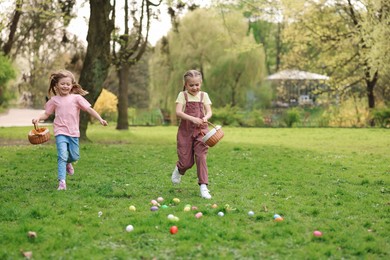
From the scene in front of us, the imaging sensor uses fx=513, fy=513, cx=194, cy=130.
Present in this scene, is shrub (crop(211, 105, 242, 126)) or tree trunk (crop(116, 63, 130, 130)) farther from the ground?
tree trunk (crop(116, 63, 130, 130))

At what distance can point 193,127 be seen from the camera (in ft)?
25.2

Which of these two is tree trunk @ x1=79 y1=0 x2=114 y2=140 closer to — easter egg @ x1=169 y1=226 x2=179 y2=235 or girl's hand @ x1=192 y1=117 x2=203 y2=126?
girl's hand @ x1=192 y1=117 x2=203 y2=126

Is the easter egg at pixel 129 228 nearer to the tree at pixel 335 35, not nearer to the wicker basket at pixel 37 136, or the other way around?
the wicker basket at pixel 37 136

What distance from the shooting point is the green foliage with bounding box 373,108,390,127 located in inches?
1137

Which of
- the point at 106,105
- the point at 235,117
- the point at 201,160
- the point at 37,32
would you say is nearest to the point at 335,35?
the point at 235,117

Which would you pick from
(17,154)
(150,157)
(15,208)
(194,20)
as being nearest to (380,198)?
(15,208)

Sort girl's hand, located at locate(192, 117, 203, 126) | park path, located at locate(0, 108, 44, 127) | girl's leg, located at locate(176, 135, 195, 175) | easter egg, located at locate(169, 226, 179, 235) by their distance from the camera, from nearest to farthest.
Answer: easter egg, located at locate(169, 226, 179, 235) → girl's hand, located at locate(192, 117, 203, 126) → girl's leg, located at locate(176, 135, 195, 175) → park path, located at locate(0, 108, 44, 127)

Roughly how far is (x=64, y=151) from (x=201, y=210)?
264 centimetres

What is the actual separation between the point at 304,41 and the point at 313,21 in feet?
4.52

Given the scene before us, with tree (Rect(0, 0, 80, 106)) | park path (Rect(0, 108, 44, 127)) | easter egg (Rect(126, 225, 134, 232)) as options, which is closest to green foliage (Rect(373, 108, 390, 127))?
tree (Rect(0, 0, 80, 106))

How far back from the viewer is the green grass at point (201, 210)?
4.87 meters

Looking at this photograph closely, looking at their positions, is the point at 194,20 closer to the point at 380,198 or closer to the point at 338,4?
the point at 338,4

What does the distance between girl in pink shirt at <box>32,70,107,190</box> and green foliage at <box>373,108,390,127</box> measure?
79.3 feet

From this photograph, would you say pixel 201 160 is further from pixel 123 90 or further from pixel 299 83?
pixel 299 83
